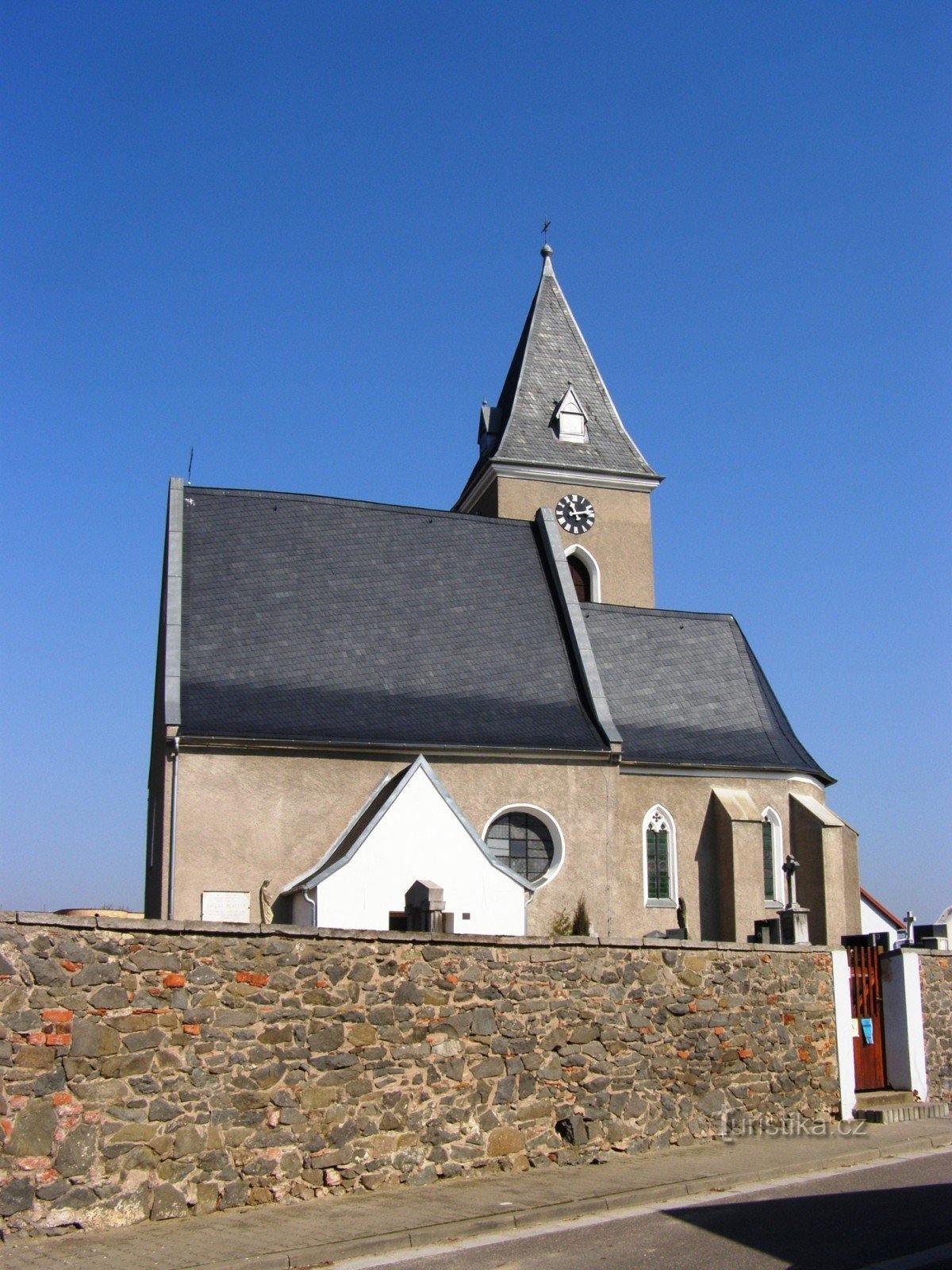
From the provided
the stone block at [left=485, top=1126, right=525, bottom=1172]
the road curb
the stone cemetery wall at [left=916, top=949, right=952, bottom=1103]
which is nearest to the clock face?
the stone cemetery wall at [left=916, top=949, right=952, bottom=1103]

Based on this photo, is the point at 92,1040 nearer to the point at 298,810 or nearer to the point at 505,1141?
the point at 505,1141

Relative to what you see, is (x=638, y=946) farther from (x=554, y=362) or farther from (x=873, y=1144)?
(x=554, y=362)

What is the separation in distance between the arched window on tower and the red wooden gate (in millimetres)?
16704

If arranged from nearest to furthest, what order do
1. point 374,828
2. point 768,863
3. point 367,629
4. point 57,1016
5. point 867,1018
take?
1. point 57,1016
2. point 867,1018
3. point 374,828
4. point 367,629
5. point 768,863

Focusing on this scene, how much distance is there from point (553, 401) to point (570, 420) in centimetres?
87

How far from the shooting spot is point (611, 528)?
33719 mm

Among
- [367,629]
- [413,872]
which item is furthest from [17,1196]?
[367,629]

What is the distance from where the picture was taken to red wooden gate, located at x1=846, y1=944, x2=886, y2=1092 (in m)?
16.2

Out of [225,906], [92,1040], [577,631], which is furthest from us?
[577,631]

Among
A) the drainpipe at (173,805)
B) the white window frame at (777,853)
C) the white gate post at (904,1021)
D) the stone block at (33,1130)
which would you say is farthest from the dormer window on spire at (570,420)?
the stone block at (33,1130)

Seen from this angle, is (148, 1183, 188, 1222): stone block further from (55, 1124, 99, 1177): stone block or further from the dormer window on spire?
the dormer window on spire

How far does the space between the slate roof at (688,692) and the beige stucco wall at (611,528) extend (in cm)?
413

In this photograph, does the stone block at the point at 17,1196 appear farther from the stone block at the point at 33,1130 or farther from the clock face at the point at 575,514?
the clock face at the point at 575,514

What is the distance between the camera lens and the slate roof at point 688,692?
25.6 m
